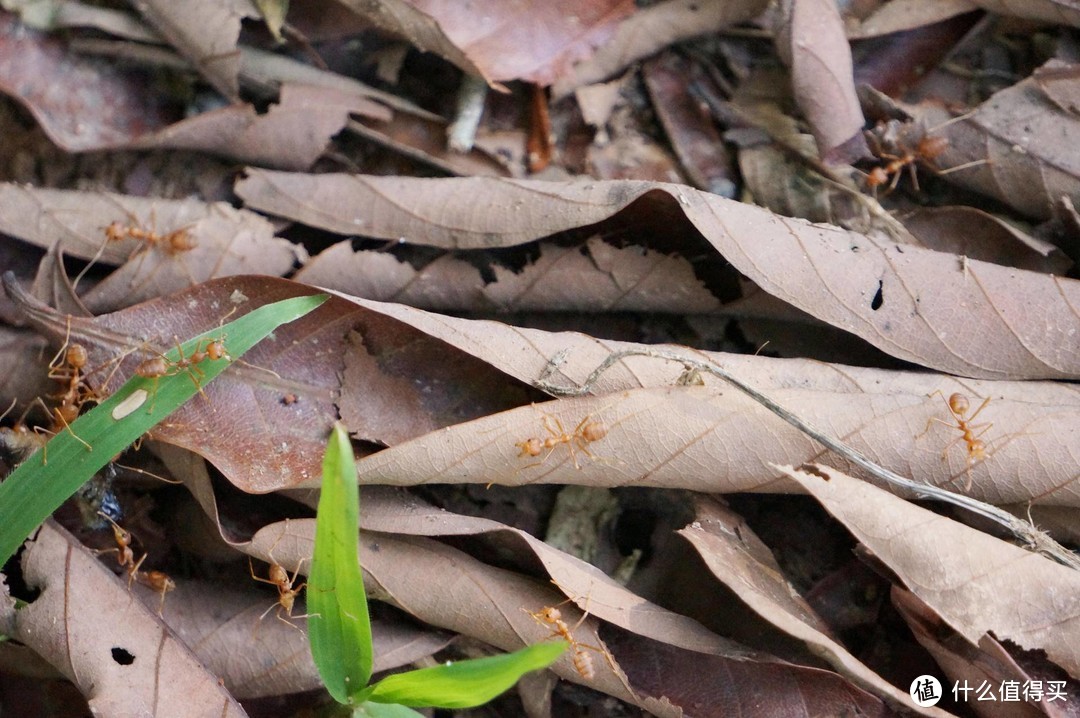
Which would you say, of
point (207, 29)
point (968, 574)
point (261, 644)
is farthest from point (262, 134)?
point (968, 574)

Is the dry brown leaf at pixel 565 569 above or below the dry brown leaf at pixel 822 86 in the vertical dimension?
below

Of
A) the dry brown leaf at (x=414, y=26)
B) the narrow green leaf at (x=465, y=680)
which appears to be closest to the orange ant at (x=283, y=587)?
the narrow green leaf at (x=465, y=680)

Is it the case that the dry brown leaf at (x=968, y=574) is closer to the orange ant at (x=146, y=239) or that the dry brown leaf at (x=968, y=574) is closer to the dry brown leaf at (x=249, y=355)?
the dry brown leaf at (x=249, y=355)

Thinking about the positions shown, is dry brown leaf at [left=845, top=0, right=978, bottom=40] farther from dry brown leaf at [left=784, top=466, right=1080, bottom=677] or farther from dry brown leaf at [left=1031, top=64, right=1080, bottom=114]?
dry brown leaf at [left=784, top=466, right=1080, bottom=677]

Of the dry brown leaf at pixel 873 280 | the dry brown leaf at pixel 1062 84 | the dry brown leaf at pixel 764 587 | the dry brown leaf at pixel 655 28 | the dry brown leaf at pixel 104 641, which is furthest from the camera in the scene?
the dry brown leaf at pixel 655 28

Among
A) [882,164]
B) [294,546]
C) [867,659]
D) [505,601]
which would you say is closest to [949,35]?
[882,164]

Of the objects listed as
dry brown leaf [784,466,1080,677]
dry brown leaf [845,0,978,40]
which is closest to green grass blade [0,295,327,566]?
dry brown leaf [784,466,1080,677]

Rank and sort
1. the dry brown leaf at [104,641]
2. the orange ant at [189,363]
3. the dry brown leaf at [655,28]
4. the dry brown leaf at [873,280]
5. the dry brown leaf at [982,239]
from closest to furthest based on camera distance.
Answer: the dry brown leaf at [104,641] < the orange ant at [189,363] < the dry brown leaf at [873,280] < the dry brown leaf at [982,239] < the dry brown leaf at [655,28]
